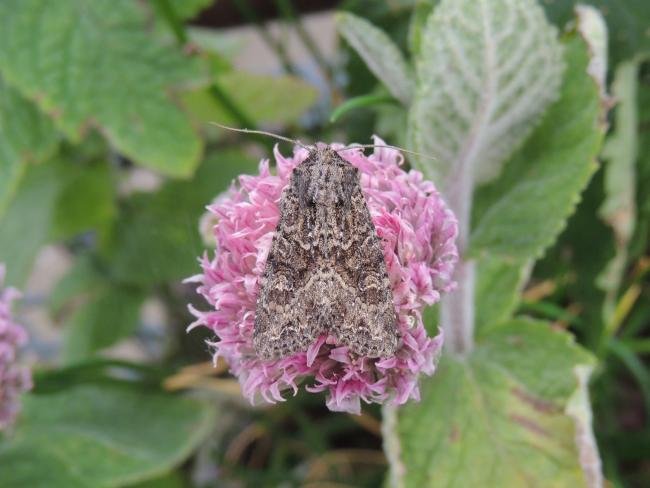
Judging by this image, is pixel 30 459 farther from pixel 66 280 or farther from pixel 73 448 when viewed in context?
pixel 66 280

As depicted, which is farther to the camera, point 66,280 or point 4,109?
point 66,280

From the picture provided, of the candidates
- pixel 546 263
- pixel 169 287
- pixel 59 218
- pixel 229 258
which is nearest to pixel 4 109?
pixel 59 218

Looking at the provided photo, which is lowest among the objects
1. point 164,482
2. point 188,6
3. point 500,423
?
point 164,482

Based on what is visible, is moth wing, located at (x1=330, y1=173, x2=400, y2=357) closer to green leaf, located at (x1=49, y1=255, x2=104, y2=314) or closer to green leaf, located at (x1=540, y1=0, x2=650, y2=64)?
green leaf, located at (x1=540, y1=0, x2=650, y2=64)

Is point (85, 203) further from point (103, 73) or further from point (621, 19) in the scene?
point (621, 19)

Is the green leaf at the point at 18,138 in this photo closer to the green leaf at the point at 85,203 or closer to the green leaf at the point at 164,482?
the green leaf at the point at 85,203

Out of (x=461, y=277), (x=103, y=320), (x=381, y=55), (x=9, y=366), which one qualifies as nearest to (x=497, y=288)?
(x=461, y=277)

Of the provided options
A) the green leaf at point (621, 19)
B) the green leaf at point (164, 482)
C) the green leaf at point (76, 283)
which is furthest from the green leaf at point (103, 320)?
the green leaf at point (621, 19)
